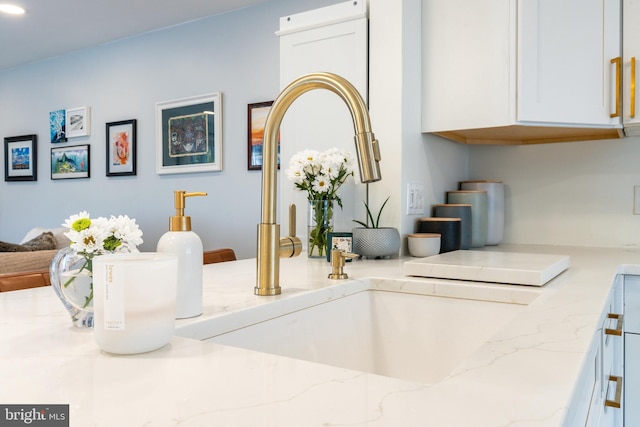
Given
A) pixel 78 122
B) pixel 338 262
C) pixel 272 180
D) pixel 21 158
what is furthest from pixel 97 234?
pixel 21 158

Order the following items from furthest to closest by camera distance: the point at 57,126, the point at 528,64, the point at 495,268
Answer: the point at 57,126 → the point at 528,64 → the point at 495,268

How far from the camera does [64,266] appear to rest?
76cm

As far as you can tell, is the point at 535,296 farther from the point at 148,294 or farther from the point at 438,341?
the point at 148,294

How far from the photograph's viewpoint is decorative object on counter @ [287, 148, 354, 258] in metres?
1.67

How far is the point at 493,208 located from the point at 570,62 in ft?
2.11

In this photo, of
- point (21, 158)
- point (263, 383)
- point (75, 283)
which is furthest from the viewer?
point (21, 158)

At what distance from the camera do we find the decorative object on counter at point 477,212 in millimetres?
2053

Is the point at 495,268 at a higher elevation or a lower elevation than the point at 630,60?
lower

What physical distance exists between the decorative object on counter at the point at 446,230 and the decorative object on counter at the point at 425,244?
9 cm

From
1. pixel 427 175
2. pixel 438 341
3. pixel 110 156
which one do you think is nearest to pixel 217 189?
pixel 110 156

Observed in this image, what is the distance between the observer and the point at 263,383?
22.0 inches

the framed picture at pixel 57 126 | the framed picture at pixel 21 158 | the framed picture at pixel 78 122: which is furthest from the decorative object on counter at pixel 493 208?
the framed picture at pixel 21 158

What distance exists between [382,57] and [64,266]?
1354mm

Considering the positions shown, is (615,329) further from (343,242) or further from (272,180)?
(272,180)
